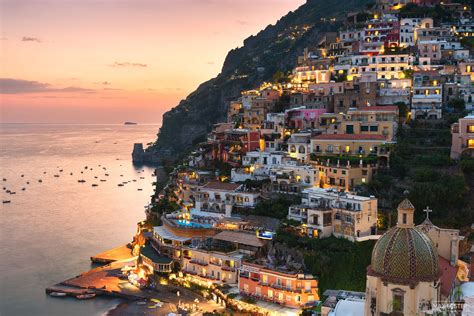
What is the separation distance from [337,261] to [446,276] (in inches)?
388

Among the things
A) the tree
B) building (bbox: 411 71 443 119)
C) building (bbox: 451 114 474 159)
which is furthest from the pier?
the tree

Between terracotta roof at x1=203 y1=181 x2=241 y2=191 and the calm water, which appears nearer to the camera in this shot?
the calm water

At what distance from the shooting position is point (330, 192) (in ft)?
Result: 119

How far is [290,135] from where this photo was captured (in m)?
48.1

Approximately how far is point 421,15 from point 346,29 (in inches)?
320

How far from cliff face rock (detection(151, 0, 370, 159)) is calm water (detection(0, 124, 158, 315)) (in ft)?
30.1

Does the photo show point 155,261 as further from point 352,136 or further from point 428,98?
point 428,98

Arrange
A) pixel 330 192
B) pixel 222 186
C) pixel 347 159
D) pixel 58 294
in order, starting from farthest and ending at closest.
Result: pixel 222 186 → pixel 347 159 → pixel 58 294 → pixel 330 192

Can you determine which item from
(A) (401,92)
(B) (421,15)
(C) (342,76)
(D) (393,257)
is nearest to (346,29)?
(B) (421,15)

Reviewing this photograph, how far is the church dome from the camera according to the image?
19906mm

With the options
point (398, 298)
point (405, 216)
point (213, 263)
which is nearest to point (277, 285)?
point (213, 263)

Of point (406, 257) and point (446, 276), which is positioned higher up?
point (406, 257)

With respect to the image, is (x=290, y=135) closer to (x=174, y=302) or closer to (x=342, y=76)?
(x=342, y=76)

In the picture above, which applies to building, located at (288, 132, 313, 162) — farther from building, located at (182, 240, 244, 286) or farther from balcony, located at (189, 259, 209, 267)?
balcony, located at (189, 259, 209, 267)
